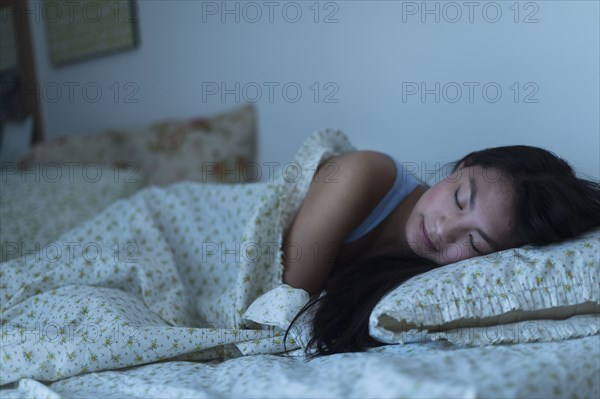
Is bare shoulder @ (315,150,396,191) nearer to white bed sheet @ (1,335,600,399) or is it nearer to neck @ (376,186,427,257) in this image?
neck @ (376,186,427,257)

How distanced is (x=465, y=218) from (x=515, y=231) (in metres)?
0.09

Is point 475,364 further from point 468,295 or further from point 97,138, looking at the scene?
point 97,138

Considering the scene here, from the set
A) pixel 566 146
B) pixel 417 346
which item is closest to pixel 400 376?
pixel 417 346

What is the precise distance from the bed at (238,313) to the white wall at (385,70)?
27 centimetres

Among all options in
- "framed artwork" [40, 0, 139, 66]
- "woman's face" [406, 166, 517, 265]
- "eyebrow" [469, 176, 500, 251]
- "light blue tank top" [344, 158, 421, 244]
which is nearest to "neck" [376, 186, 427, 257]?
"light blue tank top" [344, 158, 421, 244]

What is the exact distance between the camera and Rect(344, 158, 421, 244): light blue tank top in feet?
4.61

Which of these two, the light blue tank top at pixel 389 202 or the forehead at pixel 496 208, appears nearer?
the forehead at pixel 496 208

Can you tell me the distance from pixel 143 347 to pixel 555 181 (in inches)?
29.9

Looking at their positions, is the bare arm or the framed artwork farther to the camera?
the framed artwork

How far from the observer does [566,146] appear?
55.8 inches

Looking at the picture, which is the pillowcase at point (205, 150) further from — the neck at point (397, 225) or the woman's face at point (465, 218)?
the woman's face at point (465, 218)

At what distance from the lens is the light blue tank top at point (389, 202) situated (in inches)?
55.3

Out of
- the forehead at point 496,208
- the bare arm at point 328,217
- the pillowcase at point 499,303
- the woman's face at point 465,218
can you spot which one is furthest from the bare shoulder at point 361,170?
the pillowcase at point 499,303

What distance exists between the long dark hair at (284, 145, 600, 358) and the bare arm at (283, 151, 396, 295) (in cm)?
12
